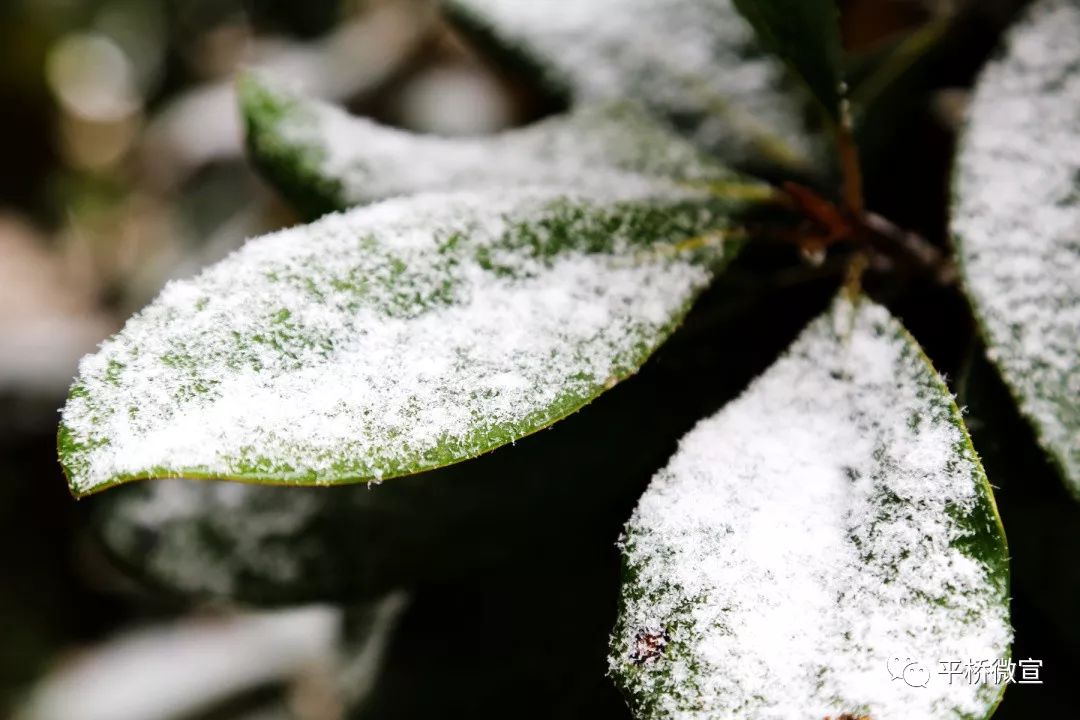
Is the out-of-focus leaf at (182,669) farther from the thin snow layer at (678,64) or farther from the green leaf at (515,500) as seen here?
the thin snow layer at (678,64)

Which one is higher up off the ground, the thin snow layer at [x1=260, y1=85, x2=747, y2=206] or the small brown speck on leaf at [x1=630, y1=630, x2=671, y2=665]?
the thin snow layer at [x1=260, y1=85, x2=747, y2=206]

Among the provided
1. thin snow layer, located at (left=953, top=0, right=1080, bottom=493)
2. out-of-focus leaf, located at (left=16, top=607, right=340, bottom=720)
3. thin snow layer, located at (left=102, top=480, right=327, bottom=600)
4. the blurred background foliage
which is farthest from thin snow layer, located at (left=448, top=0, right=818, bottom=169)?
out-of-focus leaf, located at (left=16, top=607, right=340, bottom=720)

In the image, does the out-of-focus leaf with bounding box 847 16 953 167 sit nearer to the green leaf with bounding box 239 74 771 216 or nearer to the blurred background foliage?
the blurred background foliage

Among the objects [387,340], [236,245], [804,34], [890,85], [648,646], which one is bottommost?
[648,646]

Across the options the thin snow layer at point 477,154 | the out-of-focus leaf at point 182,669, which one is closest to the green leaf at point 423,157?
the thin snow layer at point 477,154

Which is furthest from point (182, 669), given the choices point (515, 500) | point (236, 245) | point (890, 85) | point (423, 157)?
point (890, 85)

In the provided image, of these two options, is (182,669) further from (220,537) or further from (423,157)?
(423,157)
